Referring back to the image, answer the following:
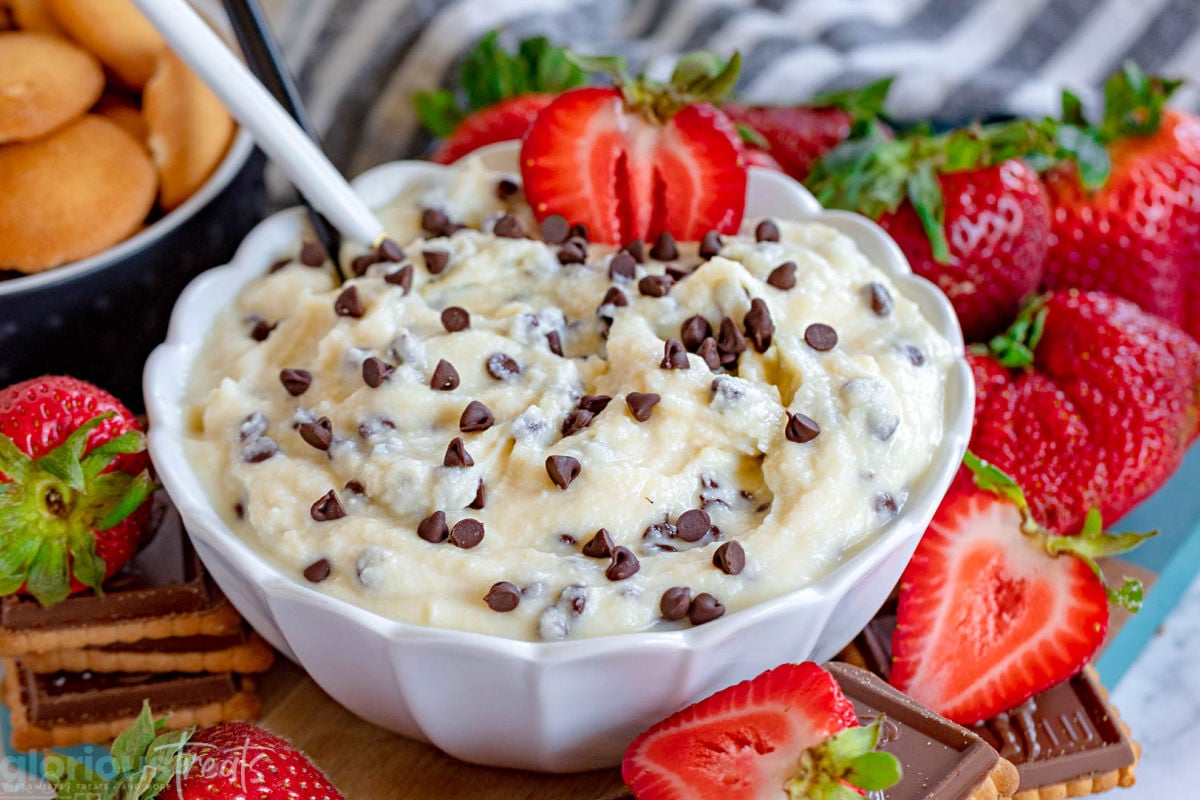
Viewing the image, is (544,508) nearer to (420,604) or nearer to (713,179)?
(420,604)

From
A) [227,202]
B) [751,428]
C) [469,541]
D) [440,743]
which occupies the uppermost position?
[751,428]

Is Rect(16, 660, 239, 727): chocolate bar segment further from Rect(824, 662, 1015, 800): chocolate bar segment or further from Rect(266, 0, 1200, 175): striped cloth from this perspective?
Rect(266, 0, 1200, 175): striped cloth

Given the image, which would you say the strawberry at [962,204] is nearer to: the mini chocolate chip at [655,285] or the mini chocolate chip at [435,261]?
the mini chocolate chip at [655,285]

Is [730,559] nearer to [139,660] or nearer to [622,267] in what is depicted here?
[622,267]

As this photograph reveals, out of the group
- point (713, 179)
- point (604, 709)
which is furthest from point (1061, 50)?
point (604, 709)

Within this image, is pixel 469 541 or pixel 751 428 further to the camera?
pixel 751 428
